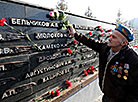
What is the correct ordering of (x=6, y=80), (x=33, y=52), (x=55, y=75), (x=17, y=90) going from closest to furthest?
(x=6, y=80) < (x=17, y=90) < (x=33, y=52) < (x=55, y=75)

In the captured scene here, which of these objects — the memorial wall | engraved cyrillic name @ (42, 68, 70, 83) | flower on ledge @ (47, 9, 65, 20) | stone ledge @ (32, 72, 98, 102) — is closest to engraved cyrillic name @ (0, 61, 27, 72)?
the memorial wall

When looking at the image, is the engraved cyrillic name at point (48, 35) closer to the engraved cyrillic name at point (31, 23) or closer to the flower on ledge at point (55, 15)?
the engraved cyrillic name at point (31, 23)

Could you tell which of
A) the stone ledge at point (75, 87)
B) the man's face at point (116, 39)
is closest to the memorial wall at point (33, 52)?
the stone ledge at point (75, 87)

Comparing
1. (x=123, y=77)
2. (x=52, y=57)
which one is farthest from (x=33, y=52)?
(x=123, y=77)

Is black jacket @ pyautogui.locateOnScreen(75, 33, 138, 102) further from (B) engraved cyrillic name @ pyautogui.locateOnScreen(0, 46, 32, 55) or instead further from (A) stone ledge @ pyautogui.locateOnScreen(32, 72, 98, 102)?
(B) engraved cyrillic name @ pyautogui.locateOnScreen(0, 46, 32, 55)

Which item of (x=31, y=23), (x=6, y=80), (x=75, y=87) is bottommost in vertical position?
(x=75, y=87)

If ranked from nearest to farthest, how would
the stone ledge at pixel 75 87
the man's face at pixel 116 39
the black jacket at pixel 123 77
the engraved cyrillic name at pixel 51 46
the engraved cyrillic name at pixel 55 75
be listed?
1. the black jacket at pixel 123 77
2. the man's face at pixel 116 39
3. the engraved cyrillic name at pixel 51 46
4. the engraved cyrillic name at pixel 55 75
5. the stone ledge at pixel 75 87

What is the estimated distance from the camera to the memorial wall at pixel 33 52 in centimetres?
161

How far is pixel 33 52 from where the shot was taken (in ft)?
6.31

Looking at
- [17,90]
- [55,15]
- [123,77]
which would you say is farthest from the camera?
[55,15]

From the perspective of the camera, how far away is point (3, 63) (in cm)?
157

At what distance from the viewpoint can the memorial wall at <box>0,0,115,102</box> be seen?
161 centimetres

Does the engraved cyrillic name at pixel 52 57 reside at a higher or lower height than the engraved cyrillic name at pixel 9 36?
lower

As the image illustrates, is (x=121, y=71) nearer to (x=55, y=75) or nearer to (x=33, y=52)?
(x=55, y=75)
